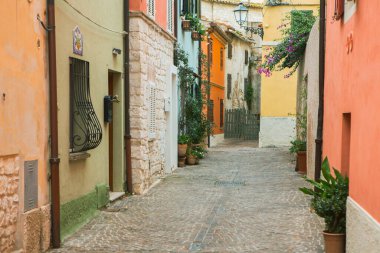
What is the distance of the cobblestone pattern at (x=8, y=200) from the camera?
603 cm

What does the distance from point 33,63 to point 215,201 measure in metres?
5.26

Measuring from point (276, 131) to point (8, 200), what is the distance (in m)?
22.3

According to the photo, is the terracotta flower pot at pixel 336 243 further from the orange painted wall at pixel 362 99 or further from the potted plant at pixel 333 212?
the orange painted wall at pixel 362 99

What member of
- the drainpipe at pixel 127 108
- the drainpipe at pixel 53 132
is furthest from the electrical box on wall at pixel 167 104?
the drainpipe at pixel 53 132

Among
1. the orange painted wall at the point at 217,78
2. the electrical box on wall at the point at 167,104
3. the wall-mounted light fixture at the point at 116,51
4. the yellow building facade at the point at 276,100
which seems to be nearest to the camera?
the wall-mounted light fixture at the point at 116,51

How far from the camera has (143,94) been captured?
12.1 meters

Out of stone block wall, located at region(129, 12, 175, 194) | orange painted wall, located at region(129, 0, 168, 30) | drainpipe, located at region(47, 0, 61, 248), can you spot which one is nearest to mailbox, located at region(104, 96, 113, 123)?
stone block wall, located at region(129, 12, 175, 194)

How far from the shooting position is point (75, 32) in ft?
28.2

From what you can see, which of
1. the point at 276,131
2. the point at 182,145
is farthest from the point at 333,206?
the point at 276,131

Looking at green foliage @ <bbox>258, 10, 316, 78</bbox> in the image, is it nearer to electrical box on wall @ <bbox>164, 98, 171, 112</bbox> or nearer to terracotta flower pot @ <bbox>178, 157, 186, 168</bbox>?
electrical box on wall @ <bbox>164, 98, 171, 112</bbox>

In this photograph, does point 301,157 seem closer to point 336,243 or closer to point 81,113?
point 81,113

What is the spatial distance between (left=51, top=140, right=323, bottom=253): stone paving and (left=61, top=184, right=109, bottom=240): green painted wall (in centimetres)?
12

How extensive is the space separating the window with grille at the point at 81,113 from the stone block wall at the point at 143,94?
2550mm

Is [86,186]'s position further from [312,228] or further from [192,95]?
[192,95]
